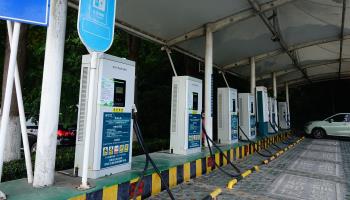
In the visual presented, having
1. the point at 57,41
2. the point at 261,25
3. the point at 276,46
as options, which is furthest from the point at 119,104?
the point at 276,46

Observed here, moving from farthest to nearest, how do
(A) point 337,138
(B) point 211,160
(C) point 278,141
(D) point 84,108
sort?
(A) point 337,138 → (C) point 278,141 → (B) point 211,160 → (D) point 84,108

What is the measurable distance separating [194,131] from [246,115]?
14.0 ft

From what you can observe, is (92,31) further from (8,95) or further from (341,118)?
(341,118)

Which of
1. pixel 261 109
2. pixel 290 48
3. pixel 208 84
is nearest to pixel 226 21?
pixel 208 84

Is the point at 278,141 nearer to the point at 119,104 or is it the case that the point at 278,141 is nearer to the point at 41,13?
the point at 119,104

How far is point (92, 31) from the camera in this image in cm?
360

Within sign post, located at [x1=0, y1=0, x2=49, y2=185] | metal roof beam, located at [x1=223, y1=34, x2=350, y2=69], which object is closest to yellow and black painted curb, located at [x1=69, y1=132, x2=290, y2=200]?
sign post, located at [x1=0, y1=0, x2=49, y2=185]

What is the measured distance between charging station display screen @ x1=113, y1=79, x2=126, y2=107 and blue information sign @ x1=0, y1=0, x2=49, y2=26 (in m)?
1.51

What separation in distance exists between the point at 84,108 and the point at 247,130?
7.65 metres

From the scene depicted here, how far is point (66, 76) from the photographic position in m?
9.01

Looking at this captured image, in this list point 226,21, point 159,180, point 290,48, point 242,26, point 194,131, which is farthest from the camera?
point 290,48

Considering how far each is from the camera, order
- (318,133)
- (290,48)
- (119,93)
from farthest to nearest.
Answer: (318,133), (290,48), (119,93)

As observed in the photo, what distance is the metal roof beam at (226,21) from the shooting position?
7.49 metres

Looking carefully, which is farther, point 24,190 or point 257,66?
point 257,66
